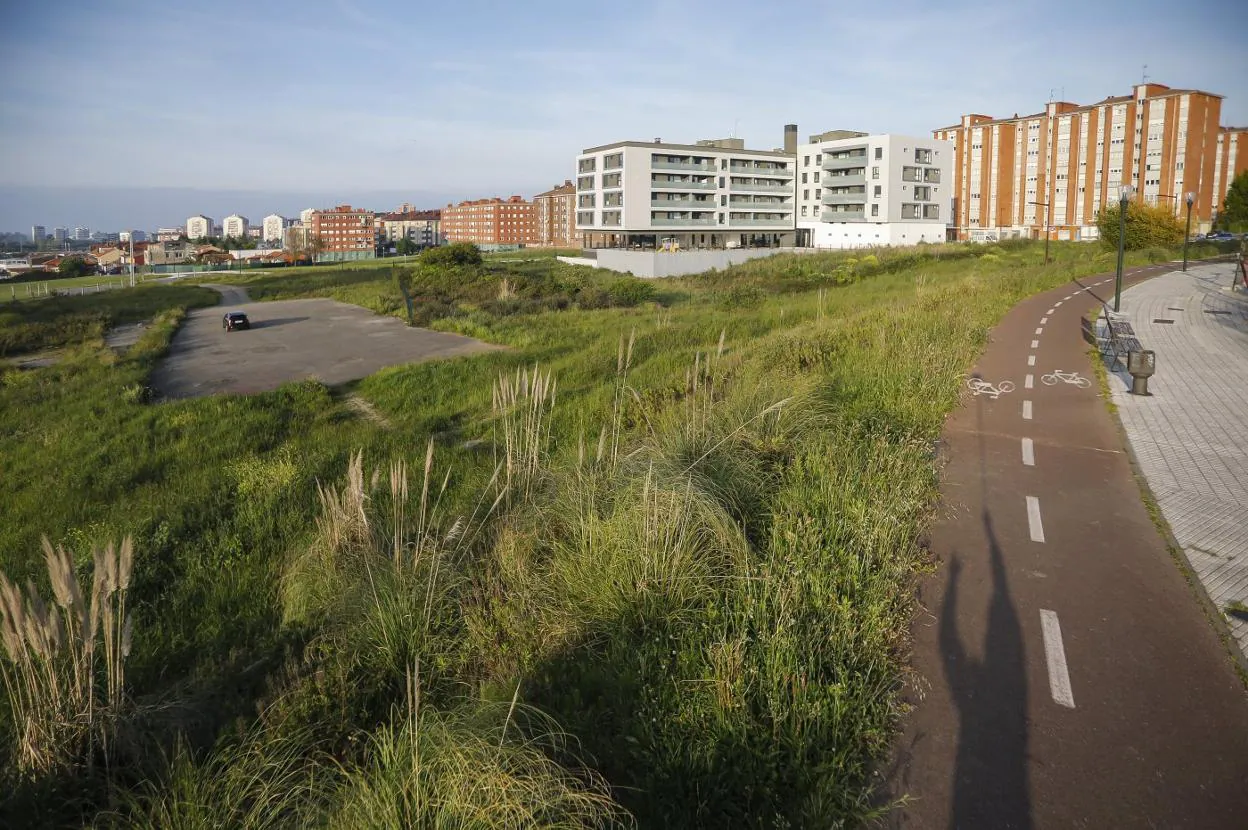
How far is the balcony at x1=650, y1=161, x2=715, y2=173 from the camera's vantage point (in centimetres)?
7856

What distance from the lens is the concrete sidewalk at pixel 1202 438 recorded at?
6.55 metres

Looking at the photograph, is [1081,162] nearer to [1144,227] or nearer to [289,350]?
[1144,227]

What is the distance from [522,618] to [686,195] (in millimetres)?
79808

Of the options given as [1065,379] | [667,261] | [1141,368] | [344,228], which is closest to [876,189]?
[667,261]

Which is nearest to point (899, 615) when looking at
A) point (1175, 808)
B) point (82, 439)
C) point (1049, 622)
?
point (1049, 622)

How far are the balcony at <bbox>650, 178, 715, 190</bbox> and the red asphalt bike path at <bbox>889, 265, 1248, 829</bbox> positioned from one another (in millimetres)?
73618

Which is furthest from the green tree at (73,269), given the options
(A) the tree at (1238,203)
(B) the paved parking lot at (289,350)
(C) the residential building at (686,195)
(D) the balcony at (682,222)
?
(A) the tree at (1238,203)

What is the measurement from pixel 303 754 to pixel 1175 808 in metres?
4.43

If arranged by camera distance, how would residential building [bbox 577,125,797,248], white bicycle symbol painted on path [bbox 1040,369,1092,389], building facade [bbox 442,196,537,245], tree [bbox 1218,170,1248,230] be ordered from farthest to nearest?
building facade [bbox 442,196,537,245]
residential building [bbox 577,125,797,248]
tree [bbox 1218,170,1248,230]
white bicycle symbol painted on path [bbox 1040,369,1092,389]

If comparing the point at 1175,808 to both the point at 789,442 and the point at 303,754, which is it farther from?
the point at 789,442

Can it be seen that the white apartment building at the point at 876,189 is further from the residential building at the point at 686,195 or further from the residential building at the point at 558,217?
the residential building at the point at 558,217

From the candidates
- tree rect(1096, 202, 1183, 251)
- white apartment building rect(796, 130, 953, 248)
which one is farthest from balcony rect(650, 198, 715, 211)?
tree rect(1096, 202, 1183, 251)

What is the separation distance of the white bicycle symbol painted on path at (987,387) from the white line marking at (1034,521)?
5.18m

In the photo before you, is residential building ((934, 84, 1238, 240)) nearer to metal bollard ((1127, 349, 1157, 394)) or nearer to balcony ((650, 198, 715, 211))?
balcony ((650, 198, 715, 211))
